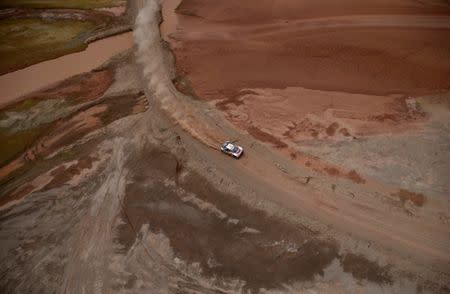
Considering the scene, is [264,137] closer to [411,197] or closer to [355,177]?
[355,177]

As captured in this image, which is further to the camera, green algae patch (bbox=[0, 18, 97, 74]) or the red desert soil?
green algae patch (bbox=[0, 18, 97, 74])

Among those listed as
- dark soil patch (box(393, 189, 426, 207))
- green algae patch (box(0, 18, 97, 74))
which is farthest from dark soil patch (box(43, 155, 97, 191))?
dark soil patch (box(393, 189, 426, 207))

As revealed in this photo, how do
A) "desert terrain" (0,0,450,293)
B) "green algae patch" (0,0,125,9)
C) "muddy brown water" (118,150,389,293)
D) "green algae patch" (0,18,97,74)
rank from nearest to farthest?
1. "muddy brown water" (118,150,389,293)
2. "desert terrain" (0,0,450,293)
3. "green algae patch" (0,18,97,74)
4. "green algae patch" (0,0,125,9)

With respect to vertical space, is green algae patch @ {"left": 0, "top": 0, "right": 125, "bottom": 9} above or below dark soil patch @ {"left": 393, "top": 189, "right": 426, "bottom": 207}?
above

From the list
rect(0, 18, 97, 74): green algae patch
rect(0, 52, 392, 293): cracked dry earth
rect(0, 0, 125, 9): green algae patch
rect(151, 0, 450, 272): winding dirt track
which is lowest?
rect(0, 52, 392, 293): cracked dry earth

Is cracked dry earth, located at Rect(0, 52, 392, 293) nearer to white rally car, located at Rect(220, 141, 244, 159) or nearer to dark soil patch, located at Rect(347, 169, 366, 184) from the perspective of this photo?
white rally car, located at Rect(220, 141, 244, 159)

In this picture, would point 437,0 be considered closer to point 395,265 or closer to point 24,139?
point 395,265

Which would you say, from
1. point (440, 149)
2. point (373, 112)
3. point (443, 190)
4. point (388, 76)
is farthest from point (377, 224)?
point (388, 76)
